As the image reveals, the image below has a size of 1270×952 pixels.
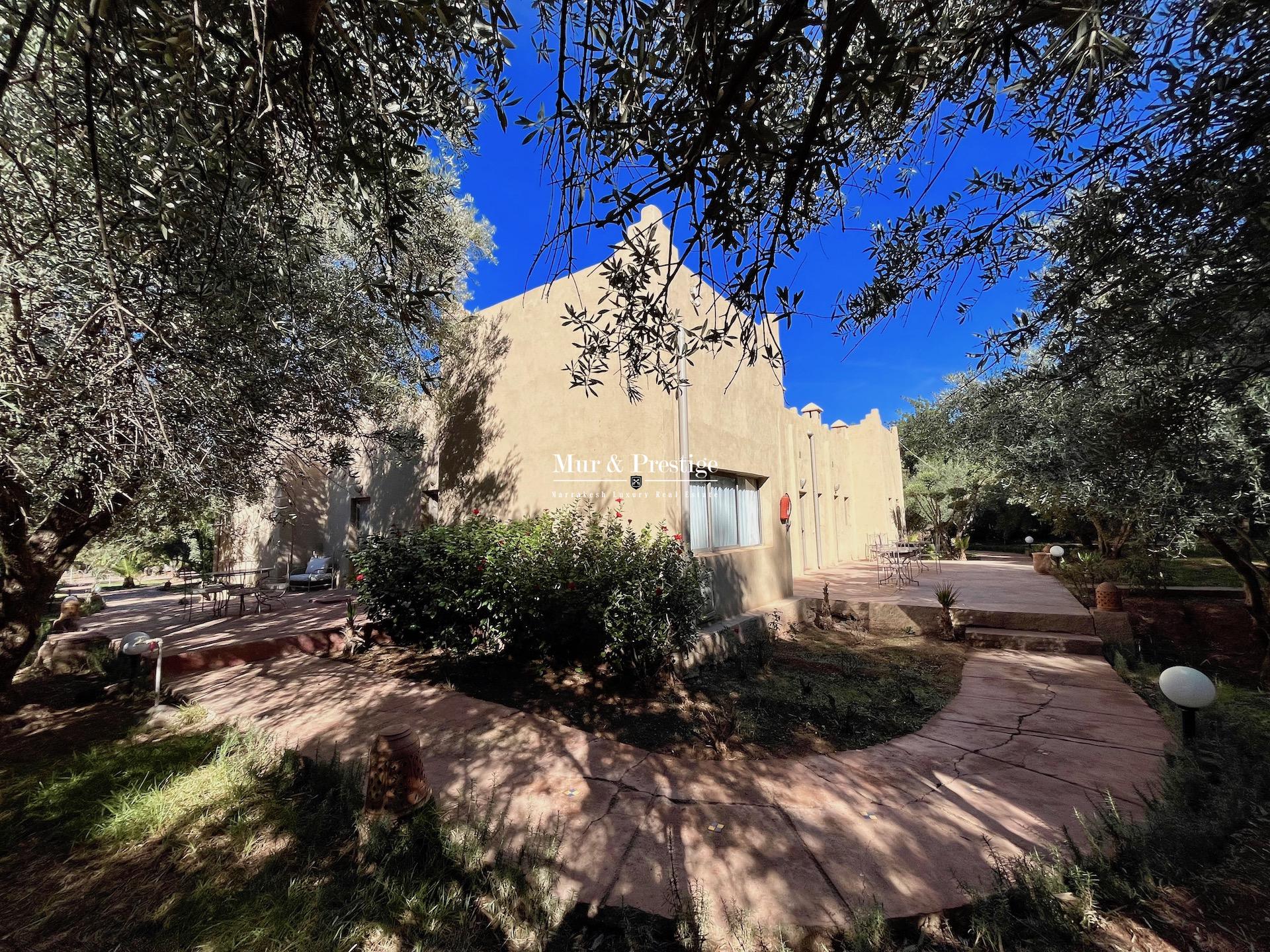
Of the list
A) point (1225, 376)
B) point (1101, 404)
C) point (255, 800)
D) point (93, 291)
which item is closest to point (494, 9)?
point (93, 291)

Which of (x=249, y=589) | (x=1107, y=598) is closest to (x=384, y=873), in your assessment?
(x=1107, y=598)

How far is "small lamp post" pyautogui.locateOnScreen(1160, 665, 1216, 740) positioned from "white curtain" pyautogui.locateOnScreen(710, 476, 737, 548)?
198 inches

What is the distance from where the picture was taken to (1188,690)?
134 inches

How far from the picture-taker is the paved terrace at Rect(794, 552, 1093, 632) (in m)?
7.51

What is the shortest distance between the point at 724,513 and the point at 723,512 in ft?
0.16

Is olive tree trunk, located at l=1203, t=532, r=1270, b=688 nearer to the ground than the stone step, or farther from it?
farther from it

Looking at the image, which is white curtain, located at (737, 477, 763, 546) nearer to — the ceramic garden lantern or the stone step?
the stone step

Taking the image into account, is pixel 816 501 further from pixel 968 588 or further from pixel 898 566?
pixel 968 588

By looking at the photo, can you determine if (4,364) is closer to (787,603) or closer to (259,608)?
(259,608)

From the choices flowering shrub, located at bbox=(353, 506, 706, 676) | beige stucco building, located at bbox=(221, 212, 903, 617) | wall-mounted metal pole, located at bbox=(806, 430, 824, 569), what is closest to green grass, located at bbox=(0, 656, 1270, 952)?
flowering shrub, located at bbox=(353, 506, 706, 676)

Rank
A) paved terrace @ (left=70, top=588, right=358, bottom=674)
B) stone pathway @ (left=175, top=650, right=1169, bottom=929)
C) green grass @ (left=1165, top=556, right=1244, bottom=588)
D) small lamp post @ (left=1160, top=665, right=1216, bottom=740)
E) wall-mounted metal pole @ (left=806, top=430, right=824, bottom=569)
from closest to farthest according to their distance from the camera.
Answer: stone pathway @ (left=175, top=650, right=1169, bottom=929) → small lamp post @ (left=1160, top=665, right=1216, bottom=740) → paved terrace @ (left=70, top=588, right=358, bottom=674) → green grass @ (left=1165, top=556, right=1244, bottom=588) → wall-mounted metal pole @ (left=806, top=430, right=824, bottom=569)

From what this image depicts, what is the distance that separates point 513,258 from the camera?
2600 mm

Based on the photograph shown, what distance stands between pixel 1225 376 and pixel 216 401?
789 cm

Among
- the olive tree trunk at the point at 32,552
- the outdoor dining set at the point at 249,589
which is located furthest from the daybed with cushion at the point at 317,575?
the olive tree trunk at the point at 32,552
